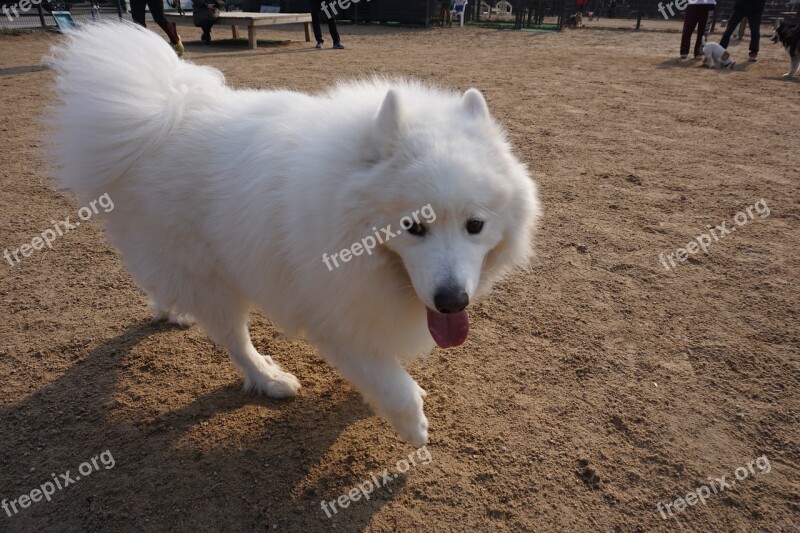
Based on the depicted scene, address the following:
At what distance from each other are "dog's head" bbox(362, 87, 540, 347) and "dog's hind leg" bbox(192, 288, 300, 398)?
1094mm

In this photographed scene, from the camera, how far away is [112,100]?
2.39 m

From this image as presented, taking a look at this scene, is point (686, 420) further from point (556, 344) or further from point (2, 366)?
point (2, 366)

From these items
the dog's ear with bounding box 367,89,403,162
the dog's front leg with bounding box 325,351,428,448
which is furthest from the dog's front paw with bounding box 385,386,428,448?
the dog's ear with bounding box 367,89,403,162

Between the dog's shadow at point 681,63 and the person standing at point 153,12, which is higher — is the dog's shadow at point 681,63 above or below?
below

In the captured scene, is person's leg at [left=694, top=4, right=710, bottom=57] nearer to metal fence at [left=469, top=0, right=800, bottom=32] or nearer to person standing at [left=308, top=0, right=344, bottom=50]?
person standing at [left=308, top=0, right=344, bottom=50]

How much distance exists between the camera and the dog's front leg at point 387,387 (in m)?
2.18

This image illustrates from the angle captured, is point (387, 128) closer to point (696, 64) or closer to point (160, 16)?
point (160, 16)

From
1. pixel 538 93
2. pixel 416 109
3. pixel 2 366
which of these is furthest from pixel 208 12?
pixel 416 109

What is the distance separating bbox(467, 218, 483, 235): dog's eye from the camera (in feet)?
6.11

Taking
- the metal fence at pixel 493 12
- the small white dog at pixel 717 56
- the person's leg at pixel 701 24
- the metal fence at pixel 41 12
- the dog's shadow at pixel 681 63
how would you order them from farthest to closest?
the metal fence at pixel 493 12, the metal fence at pixel 41 12, the person's leg at pixel 701 24, the dog's shadow at pixel 681 63, the small white dog at pixel 717 56

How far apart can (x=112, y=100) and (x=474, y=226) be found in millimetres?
1840

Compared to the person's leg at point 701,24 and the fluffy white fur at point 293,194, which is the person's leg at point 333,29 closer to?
the person's leg at point 701,24

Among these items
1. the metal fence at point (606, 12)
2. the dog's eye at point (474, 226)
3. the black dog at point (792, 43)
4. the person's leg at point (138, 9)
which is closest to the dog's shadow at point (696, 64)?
the black dog at point (792, 43)

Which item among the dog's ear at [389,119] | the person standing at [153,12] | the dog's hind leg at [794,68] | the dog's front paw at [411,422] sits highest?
the person standing at [153,12]
